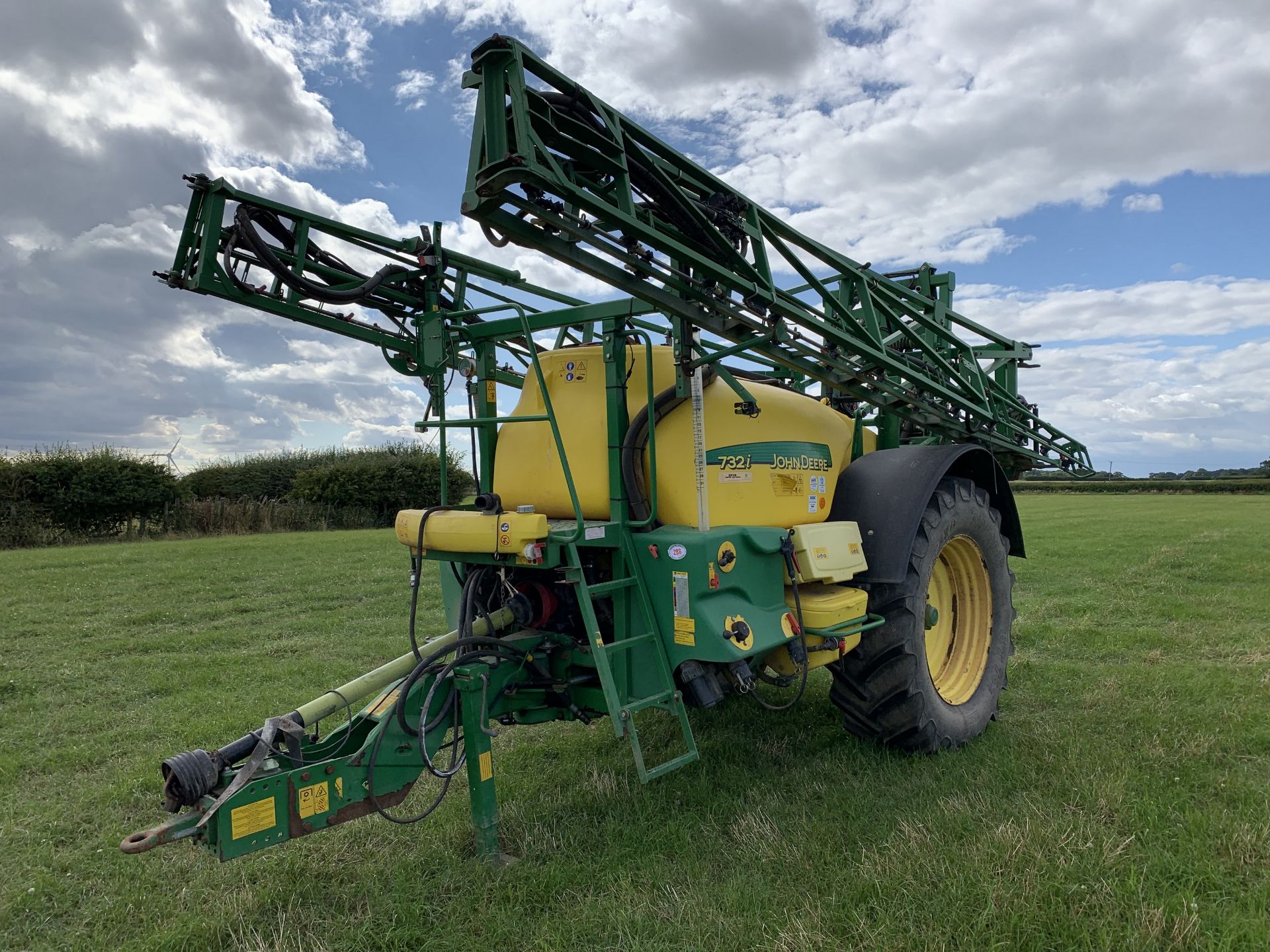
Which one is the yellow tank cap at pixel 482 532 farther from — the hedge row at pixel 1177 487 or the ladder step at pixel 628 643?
the hedge row at pixel 1177 487

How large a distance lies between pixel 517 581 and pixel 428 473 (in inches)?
854

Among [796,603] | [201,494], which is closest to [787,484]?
[796,603]

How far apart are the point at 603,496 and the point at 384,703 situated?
53.4 inches

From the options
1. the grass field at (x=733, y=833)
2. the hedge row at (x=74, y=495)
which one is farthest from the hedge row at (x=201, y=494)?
the grass field at (x=733, y=833)

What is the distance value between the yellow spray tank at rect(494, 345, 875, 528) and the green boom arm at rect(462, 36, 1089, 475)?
0.34 metres

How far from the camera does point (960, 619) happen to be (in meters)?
5.22

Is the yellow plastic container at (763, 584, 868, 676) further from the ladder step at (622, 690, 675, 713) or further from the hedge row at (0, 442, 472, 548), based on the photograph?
the hedge row at (0, 442, 472, 548)

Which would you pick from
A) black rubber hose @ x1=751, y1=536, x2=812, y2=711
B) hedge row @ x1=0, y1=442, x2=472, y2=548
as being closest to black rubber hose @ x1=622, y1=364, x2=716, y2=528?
black rubber hose @ x1=751, y1=536, x2=812, y2=711

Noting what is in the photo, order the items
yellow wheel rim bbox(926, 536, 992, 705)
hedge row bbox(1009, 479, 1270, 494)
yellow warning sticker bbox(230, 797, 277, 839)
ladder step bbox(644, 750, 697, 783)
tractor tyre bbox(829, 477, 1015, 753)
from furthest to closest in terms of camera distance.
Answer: hedge row bbox(1009, 479, 1270, 494) < yellow wheel rim bbox(926, 536, 992, 705) < tractor tyre bbox(829, 477, 1015, 753) < ladder step bbox(644, 750, 697, 783) < yellow warning sticker bbox(230, 797, 277, 839)

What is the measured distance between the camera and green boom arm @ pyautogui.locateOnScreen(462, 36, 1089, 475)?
9.22 ft

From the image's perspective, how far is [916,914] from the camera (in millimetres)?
2805

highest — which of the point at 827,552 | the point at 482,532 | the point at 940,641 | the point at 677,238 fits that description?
the point at 677,238

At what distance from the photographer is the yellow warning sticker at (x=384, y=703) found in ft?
11.2

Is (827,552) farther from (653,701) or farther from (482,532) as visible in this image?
(482,532)
